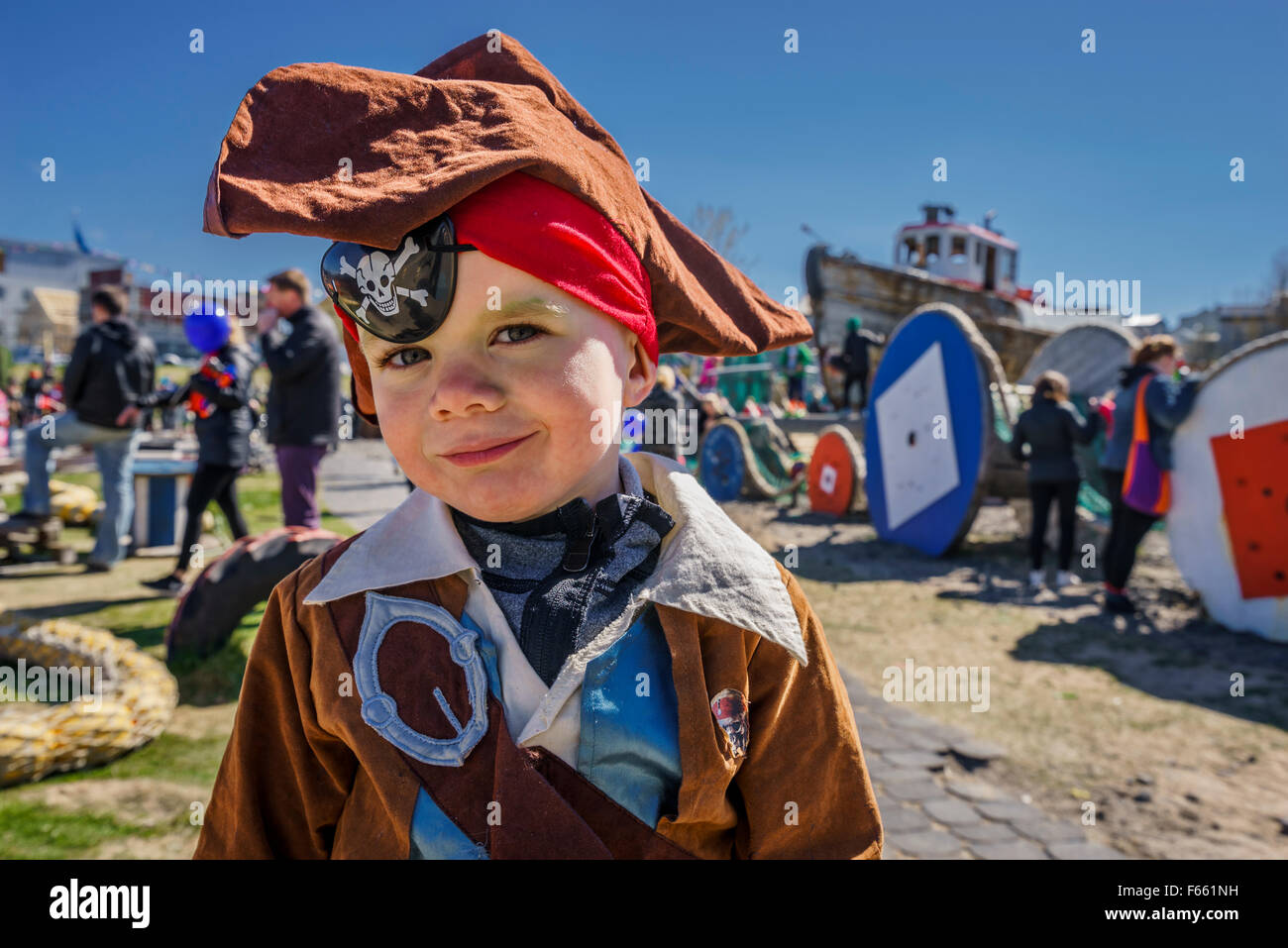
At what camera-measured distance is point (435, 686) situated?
1.06m

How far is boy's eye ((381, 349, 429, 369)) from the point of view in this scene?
3.57 ft

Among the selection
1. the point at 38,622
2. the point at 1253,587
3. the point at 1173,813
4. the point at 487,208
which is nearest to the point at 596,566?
the point at 487,208

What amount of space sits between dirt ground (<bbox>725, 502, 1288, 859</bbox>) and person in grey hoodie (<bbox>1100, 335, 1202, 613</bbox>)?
0.34 meters

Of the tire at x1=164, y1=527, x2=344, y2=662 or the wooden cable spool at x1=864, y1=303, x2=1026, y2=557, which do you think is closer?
the tire at x1=164, y1=527, x2=344, y2=662

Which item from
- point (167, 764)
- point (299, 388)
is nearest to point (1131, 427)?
point (299, 388)

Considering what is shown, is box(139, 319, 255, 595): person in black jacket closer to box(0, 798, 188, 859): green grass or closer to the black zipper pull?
box(0, 798, 188, 859): green grass

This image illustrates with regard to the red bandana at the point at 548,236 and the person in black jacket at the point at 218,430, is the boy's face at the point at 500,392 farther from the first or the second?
the person in black jacket at the point at 218,430

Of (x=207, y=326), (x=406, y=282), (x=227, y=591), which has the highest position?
(x=207, y=326)

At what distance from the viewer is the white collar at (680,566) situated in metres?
1.07

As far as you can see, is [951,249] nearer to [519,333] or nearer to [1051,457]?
[1051,457]

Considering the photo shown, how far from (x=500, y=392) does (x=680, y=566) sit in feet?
1.05

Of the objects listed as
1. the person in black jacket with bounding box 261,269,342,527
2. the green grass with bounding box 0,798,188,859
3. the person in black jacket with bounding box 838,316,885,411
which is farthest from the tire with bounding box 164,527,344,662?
the person in black jacket with bounding box 838,316,885,411

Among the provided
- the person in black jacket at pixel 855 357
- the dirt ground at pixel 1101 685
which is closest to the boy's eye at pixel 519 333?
the dirt ground at pixel 1101 685

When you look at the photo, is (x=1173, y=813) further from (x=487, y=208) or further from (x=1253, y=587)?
(x=487, y=208)
